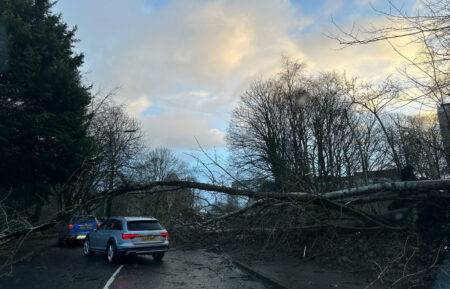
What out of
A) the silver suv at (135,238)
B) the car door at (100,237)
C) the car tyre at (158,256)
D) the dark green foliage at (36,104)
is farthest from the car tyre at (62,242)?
the car tyre at (158,256)

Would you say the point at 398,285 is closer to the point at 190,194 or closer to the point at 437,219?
the point at 437,219

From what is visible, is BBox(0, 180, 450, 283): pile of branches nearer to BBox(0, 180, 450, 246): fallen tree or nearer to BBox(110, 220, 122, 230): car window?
BBox(0, 180, 450, 246): fallen tree

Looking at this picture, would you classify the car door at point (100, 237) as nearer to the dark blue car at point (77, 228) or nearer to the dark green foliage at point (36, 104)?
the dark green foliage at point (36, 104)

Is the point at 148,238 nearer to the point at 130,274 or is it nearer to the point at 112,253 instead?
the point at 112,253

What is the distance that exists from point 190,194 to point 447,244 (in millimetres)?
7674

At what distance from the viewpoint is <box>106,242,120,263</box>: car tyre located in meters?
16.3

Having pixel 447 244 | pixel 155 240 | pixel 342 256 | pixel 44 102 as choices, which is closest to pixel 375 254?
pixel 342 256

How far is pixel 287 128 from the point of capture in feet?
132

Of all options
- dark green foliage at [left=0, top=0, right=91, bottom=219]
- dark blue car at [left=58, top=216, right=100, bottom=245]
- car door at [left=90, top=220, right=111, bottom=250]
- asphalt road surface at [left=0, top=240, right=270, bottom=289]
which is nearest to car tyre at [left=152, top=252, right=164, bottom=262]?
asphalt road surface at [left=0, top=240, right=270, bottom=289]

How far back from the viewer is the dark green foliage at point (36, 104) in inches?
817

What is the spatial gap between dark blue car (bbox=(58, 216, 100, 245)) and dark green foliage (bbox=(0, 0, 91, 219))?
2084 millimetres

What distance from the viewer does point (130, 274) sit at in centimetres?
1328

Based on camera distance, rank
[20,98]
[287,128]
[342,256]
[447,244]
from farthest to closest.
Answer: [287,128], [20,98], [342,256], [447,244]

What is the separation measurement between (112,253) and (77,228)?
940cm
